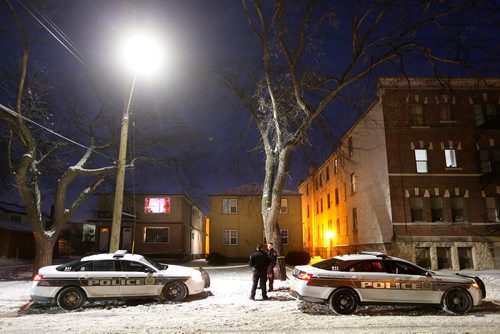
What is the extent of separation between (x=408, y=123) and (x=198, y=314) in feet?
64.3

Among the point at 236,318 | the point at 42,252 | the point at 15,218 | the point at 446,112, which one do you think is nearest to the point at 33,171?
the point at 42,252

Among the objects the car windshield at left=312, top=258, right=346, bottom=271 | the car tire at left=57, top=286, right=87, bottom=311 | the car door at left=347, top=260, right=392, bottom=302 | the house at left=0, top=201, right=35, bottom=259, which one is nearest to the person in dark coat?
the car windshield at left=312, top=258, right=346, bottom=271

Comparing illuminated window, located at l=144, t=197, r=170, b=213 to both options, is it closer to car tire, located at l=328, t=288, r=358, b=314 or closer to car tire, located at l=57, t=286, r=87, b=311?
car tire, located at l=57, t=286, r=87, b=311

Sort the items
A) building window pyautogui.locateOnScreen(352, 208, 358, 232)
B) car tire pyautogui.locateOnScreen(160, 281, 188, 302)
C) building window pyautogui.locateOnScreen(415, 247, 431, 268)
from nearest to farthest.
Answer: car tire pyautogui.locateOnScreen(160, 281, 188, 302) < building window pyautogui.locateOnScreen(415, 247, 431, 268) < building window pyautogui.locateOnScreen(352, 208, 358, 232)

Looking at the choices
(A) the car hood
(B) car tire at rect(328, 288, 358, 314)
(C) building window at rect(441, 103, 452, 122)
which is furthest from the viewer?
(C) building window at rect(441, 103, 452, 122)

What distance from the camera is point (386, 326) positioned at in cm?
851

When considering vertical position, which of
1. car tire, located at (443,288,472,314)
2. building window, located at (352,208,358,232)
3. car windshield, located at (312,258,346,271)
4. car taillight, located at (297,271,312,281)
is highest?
building window, located at (352,208,358,232)

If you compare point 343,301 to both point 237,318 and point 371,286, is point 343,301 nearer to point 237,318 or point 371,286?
point 371,286

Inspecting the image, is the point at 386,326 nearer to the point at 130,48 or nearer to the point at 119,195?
the point at 119,195

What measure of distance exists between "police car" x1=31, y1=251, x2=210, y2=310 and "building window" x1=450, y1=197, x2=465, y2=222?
18086 millimetres

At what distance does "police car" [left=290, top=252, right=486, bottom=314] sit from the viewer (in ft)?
32.6

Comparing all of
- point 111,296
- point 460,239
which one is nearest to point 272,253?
point 111,296

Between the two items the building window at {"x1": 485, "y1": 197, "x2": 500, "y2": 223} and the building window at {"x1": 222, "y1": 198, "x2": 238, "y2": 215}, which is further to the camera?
the building window at {"x1": 222, "y1": 198, "x2": 238, "y2": 215}

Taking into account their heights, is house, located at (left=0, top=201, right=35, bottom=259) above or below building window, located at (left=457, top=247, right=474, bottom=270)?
above
